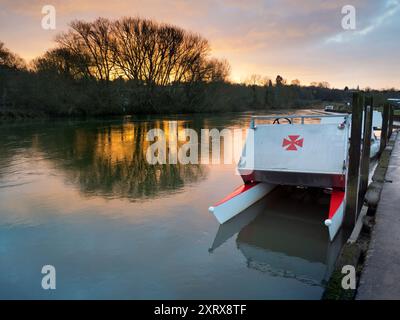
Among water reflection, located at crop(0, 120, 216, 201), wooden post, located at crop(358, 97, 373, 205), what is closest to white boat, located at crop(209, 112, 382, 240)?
wooden post, located at crop(358, 97, 373, 205)

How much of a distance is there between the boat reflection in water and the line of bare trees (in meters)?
37.7

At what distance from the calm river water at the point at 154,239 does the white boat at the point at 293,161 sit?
429 millimetres

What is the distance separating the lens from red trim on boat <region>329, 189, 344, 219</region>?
17.0 ft

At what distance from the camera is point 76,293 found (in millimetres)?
3791

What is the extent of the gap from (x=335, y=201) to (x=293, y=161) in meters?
1.15

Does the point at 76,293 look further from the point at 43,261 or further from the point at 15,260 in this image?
the point at 15,260

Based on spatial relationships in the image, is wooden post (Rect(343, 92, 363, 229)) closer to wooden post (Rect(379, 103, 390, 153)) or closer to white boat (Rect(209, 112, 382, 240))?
white boat (Rect(209, 112, 382, 240))

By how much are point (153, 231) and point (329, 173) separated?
3.47 meters

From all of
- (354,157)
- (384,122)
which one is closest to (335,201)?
(354,157)

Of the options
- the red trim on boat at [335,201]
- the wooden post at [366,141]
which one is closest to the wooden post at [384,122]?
the wooden post at [366,141]

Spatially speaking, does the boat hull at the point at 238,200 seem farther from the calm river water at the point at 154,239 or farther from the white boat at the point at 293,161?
the calm river water at the point at 154,239

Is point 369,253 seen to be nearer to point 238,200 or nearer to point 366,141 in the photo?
point 238,200

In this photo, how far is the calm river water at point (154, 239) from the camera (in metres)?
3.93
